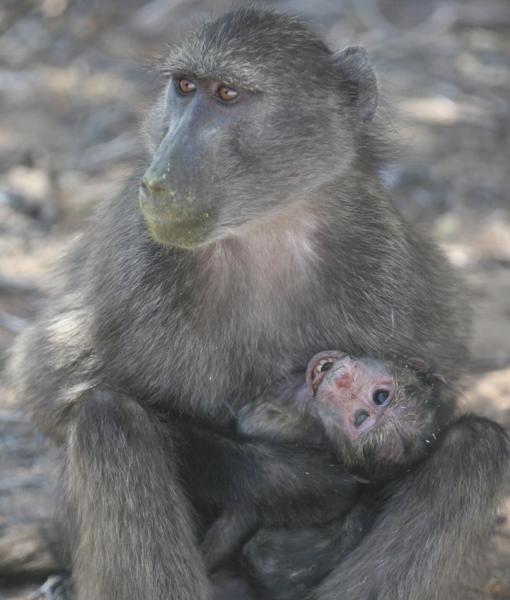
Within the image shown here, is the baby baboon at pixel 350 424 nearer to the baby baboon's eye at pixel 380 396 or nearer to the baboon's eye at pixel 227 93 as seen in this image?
the baby baboon's eye at pixel 380 396

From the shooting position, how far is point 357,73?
363 centimetres

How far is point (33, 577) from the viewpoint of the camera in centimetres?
394

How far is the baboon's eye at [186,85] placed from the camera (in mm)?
3383

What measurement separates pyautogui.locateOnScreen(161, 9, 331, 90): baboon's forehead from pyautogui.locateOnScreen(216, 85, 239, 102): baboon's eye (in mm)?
26

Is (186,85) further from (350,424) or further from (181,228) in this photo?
(350,424)

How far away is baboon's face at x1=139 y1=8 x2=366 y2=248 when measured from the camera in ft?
10.4

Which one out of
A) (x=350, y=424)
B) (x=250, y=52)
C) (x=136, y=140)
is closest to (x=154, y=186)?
(x=250, y=52)

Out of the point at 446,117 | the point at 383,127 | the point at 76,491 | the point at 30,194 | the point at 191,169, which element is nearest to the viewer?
the point at 191,169

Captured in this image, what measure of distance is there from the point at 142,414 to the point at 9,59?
202 inches

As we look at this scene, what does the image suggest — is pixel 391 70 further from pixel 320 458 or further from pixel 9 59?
pixel 320 458

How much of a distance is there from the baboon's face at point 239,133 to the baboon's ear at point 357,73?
0.05 metres

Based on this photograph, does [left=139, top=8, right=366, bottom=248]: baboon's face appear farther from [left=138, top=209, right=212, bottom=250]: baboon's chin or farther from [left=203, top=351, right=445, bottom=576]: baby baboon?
[left=203, top=351, right=445, bottom=576]: baby baboon

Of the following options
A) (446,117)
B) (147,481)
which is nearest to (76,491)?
(147,481)

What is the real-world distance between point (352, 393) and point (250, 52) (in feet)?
3.30
